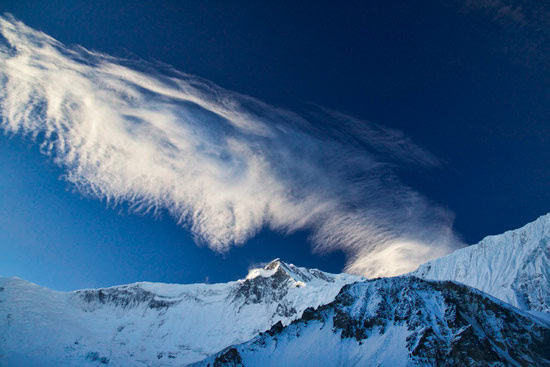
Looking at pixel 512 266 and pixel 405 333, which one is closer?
pixel 405 333

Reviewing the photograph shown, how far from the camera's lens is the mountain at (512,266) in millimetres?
129500

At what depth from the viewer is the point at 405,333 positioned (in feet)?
328

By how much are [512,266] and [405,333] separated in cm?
8631

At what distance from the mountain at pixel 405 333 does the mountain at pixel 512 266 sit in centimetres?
3609

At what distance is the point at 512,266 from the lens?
149 m

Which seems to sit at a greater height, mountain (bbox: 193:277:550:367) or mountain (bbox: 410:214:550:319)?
mountain (bbox: 410:214:550:319)

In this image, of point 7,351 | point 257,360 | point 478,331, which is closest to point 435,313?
point 478,331

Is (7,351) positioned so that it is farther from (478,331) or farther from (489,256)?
(489,256)

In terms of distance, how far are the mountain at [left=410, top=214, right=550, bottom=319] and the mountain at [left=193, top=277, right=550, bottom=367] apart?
36092 millimetres

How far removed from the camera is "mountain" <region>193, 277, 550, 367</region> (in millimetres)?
81162

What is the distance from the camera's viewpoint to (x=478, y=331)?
88625 millimetres

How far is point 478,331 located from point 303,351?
57536 millimetres

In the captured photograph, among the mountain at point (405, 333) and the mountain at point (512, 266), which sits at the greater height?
the mountain at point (512, 266)

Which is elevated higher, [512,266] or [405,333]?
[512,266]
